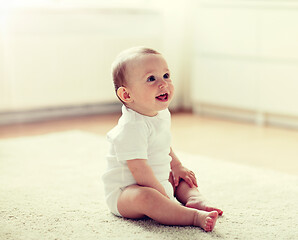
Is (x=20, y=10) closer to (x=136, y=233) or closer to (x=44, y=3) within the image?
(x=44, y=3)

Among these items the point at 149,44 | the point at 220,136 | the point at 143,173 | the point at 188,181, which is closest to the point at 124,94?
the point at 143,173

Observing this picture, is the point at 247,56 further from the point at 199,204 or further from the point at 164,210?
the point at 164,210

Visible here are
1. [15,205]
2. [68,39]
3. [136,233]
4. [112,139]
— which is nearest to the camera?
[136,233]

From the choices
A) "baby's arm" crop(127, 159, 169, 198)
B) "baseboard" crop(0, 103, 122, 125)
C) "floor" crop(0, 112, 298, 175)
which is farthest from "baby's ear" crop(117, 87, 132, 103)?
"baseboard" crop(0, 103, 122, 125)

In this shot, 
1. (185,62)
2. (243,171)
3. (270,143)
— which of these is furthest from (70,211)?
(185,62)

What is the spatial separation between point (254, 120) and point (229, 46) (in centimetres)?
50

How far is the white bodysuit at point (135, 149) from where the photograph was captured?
1461 mm

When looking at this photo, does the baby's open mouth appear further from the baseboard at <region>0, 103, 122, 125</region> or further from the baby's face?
the baseboard at <region>0, 103, 122, 125</region>

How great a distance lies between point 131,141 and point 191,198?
260 millimetres

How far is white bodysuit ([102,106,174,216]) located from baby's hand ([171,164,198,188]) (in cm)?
7

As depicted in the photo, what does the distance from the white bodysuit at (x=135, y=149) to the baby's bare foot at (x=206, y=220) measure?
146 millimetres

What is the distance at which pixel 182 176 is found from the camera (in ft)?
5.33

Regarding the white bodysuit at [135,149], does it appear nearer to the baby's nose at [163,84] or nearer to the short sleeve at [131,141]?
the short sleeve at [131,141]

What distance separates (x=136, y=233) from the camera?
1.38m
